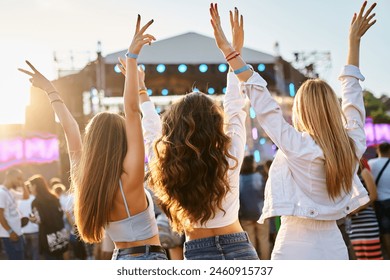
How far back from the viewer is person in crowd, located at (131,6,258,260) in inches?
78.2

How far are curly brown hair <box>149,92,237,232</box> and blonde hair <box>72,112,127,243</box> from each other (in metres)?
0.17

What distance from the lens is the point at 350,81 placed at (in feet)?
7.11

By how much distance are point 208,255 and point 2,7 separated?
1.94 meters

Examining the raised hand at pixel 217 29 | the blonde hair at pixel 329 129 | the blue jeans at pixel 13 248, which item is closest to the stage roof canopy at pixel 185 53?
the blue jeans at pixel 13 248

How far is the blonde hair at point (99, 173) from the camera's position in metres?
1.93

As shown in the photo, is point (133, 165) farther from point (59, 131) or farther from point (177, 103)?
point (59, 131)

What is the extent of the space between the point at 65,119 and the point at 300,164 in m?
0.98

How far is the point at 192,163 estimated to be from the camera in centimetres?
200

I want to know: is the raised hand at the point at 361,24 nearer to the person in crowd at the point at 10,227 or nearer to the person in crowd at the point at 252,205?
the person in crowd at the point at 252,205

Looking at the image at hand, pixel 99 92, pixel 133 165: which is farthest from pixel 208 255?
pixel 99 92

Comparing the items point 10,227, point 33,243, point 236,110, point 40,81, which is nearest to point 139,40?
point 236,110

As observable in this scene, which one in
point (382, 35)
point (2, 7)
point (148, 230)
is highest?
point (2, 7)

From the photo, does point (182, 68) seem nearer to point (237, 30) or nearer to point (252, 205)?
point (252, 205)

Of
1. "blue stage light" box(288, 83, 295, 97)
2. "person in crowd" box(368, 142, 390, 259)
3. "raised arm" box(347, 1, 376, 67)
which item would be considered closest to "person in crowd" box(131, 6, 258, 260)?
"raised arm" box(347, 1, 376, 67)
